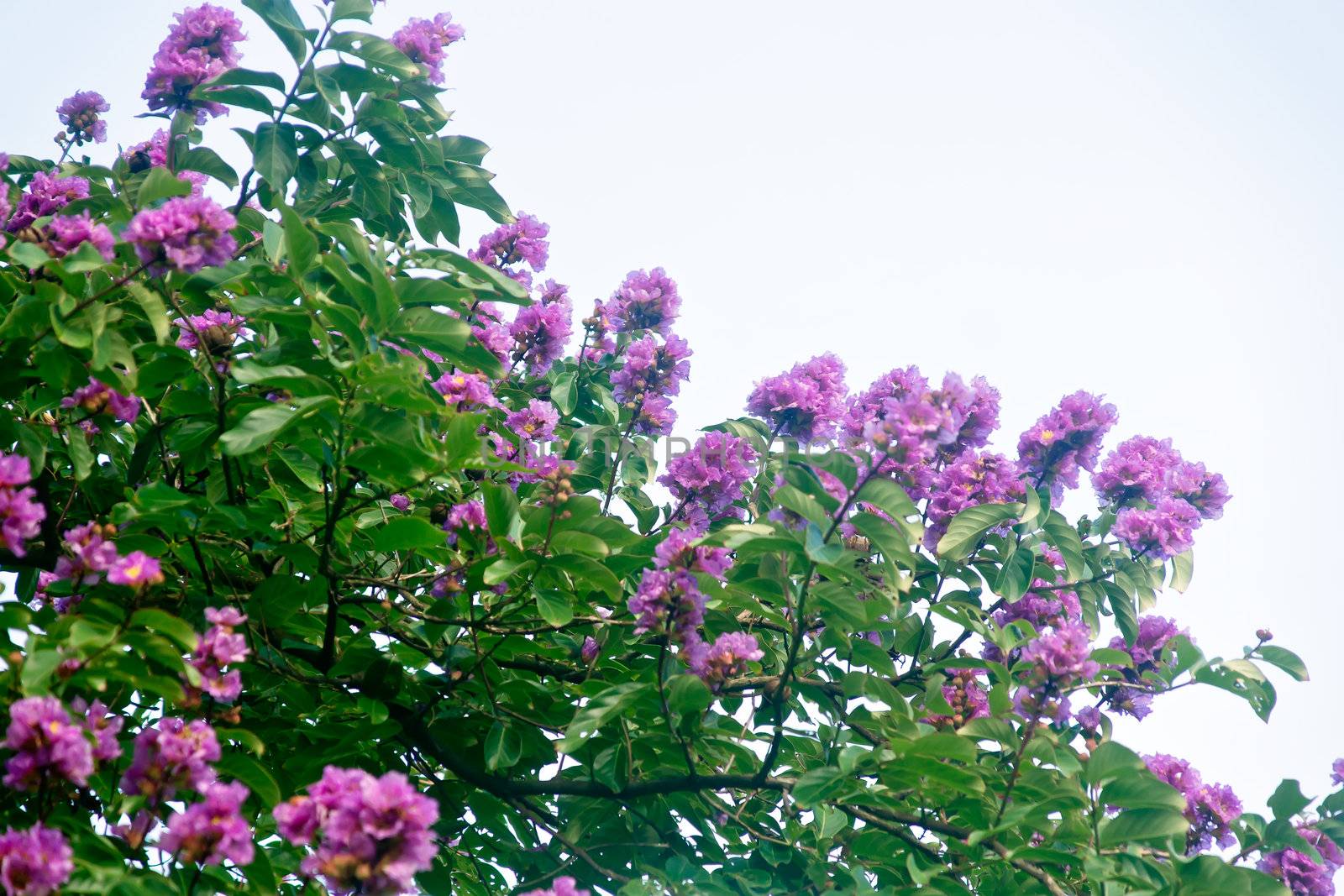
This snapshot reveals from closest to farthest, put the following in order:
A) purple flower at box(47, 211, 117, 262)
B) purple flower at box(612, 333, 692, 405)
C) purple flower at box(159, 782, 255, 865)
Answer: purple flower at box(159, 782, 255, 865), purple flower at box(47, 211, 117, 262), purple flower at box(612, 333, 692, 405)

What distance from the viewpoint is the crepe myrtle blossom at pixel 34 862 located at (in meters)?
2.08

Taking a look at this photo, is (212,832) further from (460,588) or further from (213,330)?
(213,330)

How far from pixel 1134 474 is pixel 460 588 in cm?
279

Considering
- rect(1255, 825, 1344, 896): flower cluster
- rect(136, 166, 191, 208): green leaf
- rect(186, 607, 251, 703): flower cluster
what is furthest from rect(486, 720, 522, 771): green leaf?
rect(1255, 825, 1344, 896): flower cluster

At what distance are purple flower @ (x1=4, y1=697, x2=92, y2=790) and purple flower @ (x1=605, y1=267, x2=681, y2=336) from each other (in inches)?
124

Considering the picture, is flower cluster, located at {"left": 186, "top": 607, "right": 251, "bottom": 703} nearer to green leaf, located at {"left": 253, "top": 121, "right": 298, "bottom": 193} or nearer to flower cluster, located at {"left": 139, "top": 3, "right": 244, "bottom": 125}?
green leaf, located at {"left": 253, "top": 121, "right": 298, "bottom": 193}

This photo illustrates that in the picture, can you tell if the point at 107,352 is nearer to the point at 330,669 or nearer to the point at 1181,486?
the point at 330,669

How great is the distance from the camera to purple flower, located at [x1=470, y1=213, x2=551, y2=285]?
5172 mm

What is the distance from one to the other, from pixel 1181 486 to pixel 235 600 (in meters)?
3.67

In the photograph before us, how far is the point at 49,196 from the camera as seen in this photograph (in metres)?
3.56

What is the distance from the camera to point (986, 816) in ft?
9.93

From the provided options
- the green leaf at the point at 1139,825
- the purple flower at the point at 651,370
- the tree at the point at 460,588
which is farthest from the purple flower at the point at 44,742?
the purple flower at the point at 651,370

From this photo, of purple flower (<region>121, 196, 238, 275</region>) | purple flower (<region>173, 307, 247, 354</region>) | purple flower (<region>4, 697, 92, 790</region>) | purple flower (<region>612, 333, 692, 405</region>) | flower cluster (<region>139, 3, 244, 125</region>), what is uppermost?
flower cluster (<region>139, 3, 244, 125</region>)

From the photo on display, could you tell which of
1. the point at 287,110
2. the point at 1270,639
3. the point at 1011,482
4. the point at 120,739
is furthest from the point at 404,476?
the point at 1270,639
